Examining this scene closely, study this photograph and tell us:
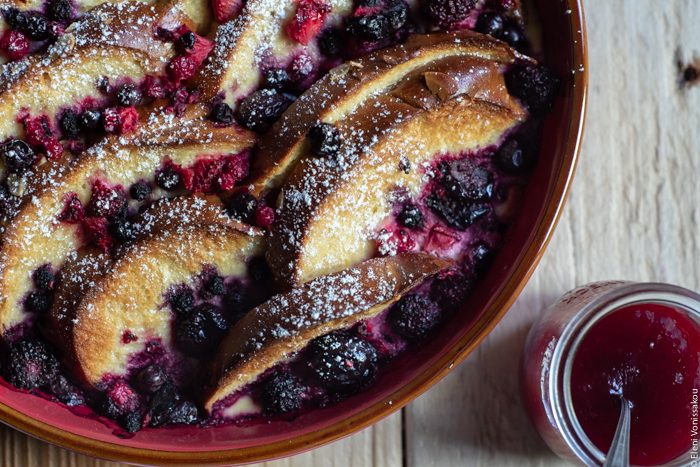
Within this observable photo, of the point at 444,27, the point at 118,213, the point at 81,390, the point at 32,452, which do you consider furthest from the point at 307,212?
the point at 32,452

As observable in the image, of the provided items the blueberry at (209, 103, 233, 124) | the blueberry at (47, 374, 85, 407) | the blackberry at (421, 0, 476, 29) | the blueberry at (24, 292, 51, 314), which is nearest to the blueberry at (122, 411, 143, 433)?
the blueberry at (47, 374, 85, 407)

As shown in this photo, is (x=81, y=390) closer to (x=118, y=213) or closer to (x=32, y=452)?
(x=32, y=452)

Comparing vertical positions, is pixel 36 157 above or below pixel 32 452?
above

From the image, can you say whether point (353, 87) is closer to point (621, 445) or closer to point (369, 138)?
point (369, 138)

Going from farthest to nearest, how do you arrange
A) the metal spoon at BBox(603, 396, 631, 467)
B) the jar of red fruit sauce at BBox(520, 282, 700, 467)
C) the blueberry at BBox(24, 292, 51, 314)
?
the blueberry at BBox(24, 292, 51, 314)
the jar of red fruit sauce at BBox(520, 282, 700, 467)
the metal spoon at BBox(603, 396, 631, 467)

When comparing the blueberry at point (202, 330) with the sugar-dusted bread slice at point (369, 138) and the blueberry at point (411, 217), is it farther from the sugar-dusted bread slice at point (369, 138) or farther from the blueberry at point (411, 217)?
the blueberry at point (411, 217)

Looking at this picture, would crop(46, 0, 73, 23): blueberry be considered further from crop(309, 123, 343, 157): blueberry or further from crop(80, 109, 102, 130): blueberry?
crop(309, 123, 343, 157): blueberry
